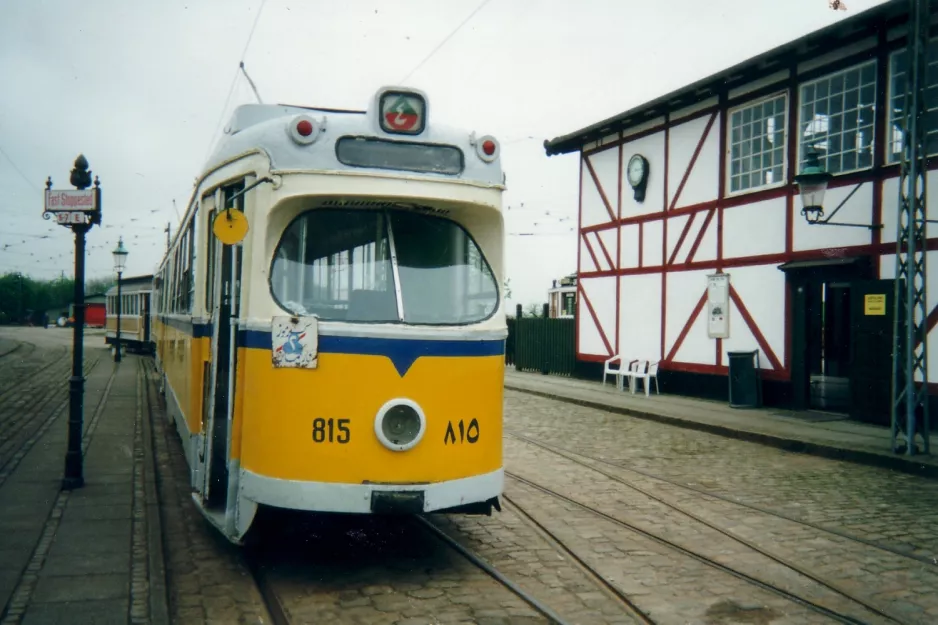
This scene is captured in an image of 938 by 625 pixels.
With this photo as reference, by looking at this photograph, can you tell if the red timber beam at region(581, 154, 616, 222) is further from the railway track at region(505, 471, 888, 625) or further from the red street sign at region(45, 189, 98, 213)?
the red street sign at region(45, 189, 98, 213)

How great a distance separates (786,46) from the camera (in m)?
14.9

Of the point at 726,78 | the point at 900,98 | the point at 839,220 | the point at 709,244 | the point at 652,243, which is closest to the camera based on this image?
the point at 900,98

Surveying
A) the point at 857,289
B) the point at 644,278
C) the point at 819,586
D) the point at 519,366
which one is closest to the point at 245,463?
the point at 819,586

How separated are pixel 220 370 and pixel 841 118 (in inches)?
482

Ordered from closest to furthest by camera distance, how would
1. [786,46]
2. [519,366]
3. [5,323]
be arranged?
[786,46], [519,366], [5,323]

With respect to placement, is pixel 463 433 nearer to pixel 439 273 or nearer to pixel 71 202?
pixel 439 273

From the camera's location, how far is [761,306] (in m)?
16.1

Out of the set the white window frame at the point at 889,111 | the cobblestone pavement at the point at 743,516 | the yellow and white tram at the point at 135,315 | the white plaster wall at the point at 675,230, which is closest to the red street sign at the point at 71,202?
the cobblestone pavement at the point at 743,516

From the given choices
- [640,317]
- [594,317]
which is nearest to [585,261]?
[594,317]

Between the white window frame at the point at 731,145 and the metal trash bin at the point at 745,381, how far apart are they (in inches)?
125

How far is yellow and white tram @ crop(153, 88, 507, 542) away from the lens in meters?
5.30

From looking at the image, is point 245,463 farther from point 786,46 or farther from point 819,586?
point 786,46

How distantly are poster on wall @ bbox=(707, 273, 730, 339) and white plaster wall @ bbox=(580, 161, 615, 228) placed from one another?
4.49 m

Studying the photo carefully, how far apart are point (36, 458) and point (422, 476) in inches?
253
